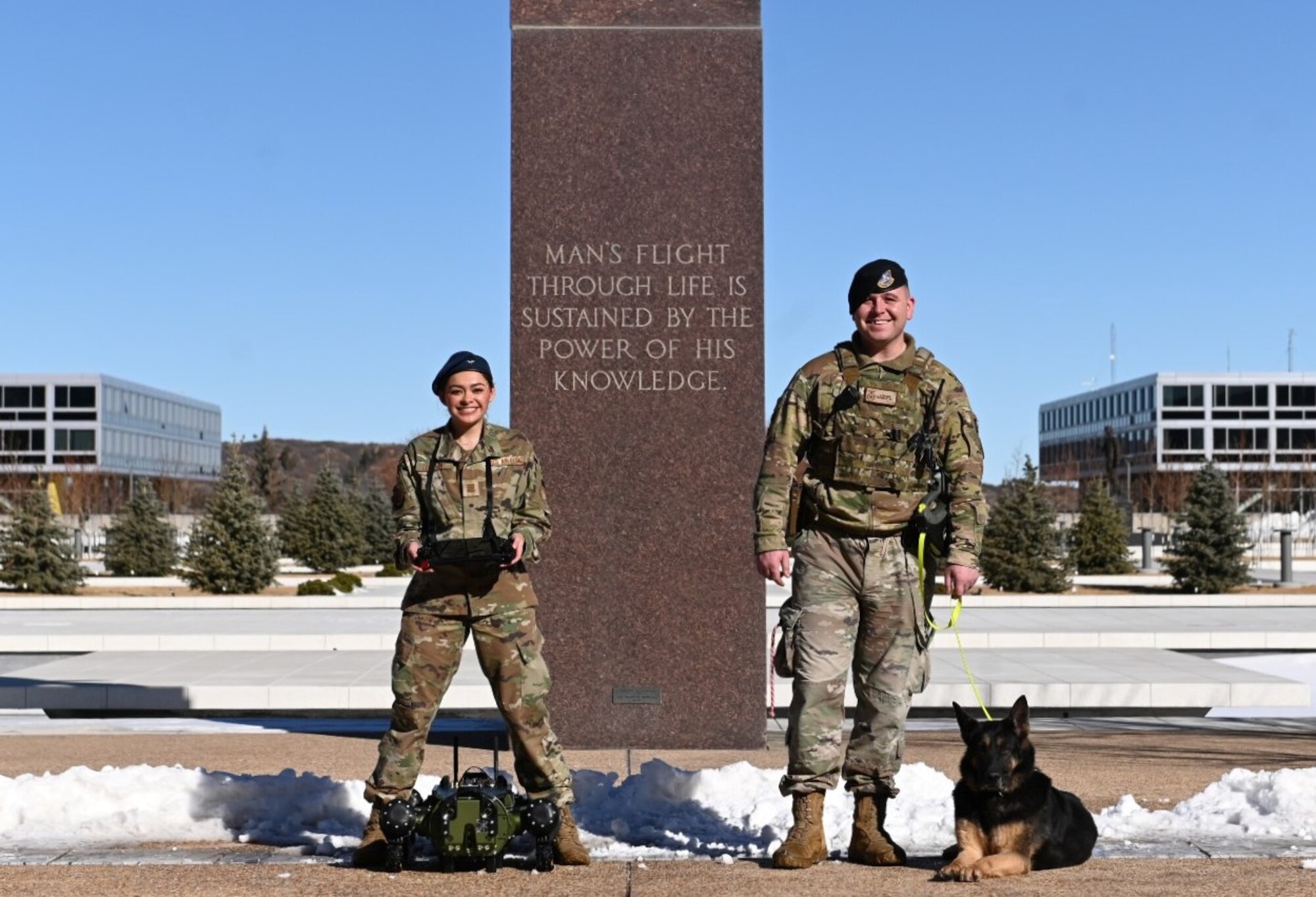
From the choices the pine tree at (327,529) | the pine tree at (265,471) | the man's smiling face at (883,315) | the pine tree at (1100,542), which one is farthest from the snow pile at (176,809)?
the pine tree at (265,471)

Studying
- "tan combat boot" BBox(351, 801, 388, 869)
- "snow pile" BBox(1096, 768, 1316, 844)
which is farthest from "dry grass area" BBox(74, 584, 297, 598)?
"snow pile" BBox(1096, 768, 1316, 844)

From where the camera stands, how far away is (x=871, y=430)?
598 centimetres

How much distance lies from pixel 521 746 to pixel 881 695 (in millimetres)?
1292

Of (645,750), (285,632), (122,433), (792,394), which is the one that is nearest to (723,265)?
(645,750)

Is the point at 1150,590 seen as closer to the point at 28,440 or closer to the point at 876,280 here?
the point at 876,280

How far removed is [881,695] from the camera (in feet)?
19.7

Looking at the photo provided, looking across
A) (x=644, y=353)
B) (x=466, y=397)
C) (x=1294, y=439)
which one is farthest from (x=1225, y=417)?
(x=466, y=397)

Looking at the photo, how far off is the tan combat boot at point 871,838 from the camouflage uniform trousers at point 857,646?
5 centimetres

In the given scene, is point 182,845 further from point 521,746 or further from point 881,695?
point 881,695

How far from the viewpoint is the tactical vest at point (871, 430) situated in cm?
598

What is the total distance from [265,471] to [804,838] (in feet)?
318

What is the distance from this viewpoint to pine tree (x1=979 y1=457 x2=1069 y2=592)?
3222 cm

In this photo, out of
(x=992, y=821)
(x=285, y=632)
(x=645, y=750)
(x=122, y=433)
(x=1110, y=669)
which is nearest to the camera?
(x=992, y=821)

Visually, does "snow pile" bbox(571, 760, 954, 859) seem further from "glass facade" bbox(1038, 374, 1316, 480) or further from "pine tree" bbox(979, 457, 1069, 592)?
"glass facade" bbox(1038, 374, 1316, 480)
